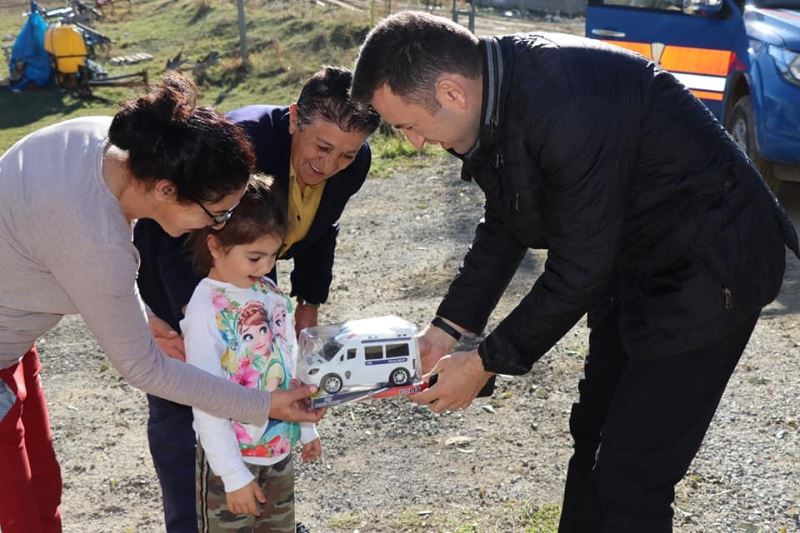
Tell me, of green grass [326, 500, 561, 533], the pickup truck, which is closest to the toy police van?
green grass [326, 500, 561, 533]

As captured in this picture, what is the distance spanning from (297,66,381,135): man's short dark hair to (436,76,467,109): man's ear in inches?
24.3

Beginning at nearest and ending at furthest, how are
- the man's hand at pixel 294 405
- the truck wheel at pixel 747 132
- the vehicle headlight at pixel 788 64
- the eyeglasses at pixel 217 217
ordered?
the eyeglasses at pixel 217 217, the man's hand at pixel 294 405, the vehicle headlight at pixel 788 64, the truck wheel at pixel 747 132

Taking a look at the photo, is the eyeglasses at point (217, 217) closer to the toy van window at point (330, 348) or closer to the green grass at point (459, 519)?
the toy van window at point (330, 348)

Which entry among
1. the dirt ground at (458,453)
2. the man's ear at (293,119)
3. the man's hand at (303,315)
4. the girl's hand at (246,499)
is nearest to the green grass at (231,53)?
the dirt ground at (458,453)

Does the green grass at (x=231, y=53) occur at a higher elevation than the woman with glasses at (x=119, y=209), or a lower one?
lower

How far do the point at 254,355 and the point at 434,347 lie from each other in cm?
68

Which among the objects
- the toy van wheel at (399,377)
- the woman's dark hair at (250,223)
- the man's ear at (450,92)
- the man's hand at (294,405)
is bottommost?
the man's hand at (294,405)

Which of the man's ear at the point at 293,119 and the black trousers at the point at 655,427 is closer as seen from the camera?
the black trousers at the point at 655,427

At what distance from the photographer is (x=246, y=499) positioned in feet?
8.97

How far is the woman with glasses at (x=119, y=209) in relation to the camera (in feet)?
7.41

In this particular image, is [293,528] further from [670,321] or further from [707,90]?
[707,90]

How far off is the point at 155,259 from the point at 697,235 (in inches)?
67.4

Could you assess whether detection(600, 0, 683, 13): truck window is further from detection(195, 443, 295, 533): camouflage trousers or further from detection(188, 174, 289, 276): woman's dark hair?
detection(195, 443, 295, 533): camouflage trousers

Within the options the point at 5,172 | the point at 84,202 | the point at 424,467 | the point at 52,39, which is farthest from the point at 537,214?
the point at 52,39
